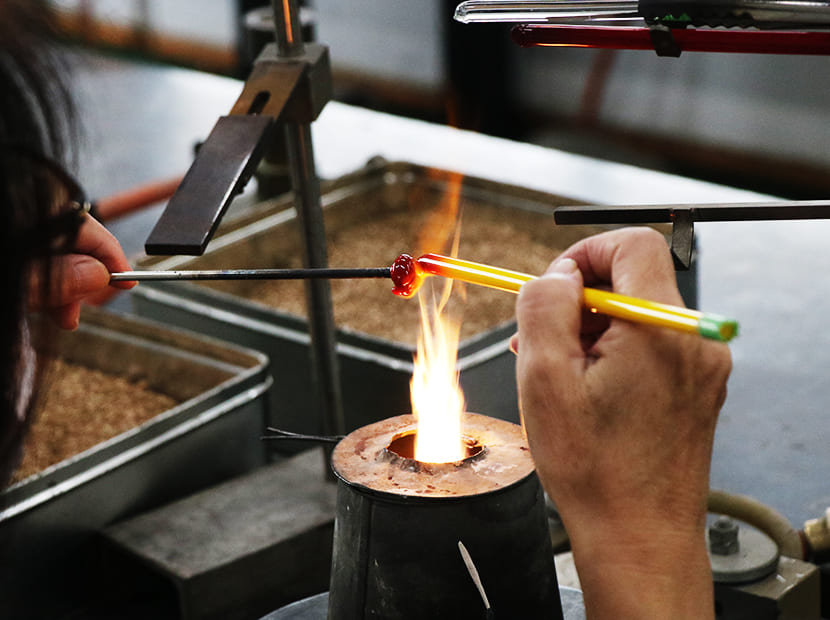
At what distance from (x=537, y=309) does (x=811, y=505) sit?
0.67 meters

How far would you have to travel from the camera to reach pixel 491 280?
629 mm

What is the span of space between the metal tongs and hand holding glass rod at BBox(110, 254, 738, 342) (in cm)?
16

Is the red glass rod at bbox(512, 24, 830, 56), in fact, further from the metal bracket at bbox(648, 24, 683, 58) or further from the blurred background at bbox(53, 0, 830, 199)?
the blurred background at bbox(53, 0, 830, 199)

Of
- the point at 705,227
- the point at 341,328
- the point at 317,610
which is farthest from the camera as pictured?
the point at 705,227

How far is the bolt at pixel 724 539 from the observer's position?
95cm

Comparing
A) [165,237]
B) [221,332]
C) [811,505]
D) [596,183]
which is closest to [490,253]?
[596,183]

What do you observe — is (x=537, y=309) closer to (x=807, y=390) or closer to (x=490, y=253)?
(x=807, y=390)

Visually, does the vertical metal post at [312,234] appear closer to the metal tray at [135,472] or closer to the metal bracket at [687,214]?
the metal tray at [135,472]

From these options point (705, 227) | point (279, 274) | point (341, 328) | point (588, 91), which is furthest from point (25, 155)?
point (588, 91)

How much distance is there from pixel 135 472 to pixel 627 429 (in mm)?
667

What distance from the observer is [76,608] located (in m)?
1.06

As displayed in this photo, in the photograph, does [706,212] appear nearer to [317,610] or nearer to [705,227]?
[317,610]

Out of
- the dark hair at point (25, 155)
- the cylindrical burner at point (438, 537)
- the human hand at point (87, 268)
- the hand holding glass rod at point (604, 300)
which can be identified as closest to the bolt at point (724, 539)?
the cylindrical burner at point (438, 537)

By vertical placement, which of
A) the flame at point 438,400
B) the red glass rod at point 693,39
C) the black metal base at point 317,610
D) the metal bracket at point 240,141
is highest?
the red glass rod at point 693,39
